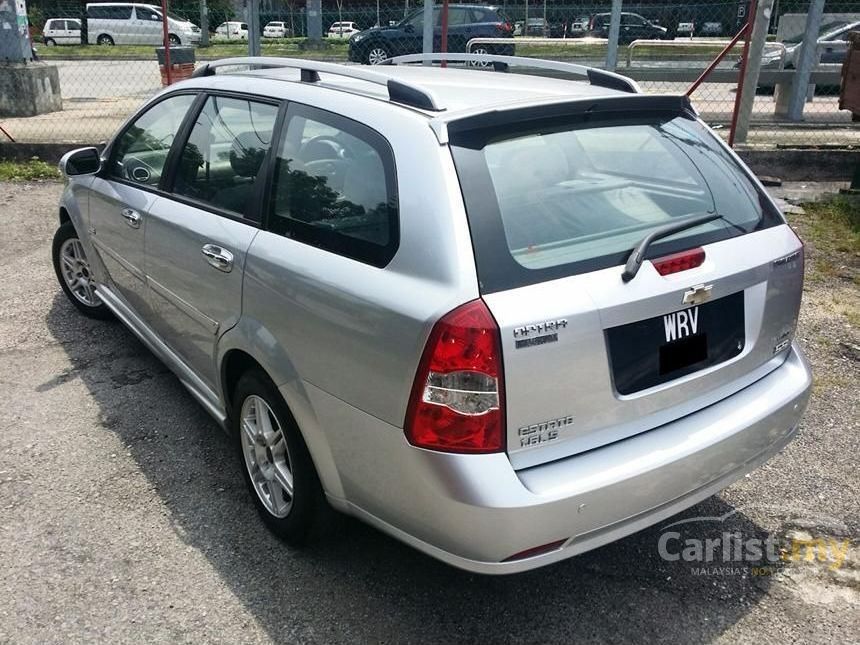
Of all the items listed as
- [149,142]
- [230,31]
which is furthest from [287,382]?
[230,31]

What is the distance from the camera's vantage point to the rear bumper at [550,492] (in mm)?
2209

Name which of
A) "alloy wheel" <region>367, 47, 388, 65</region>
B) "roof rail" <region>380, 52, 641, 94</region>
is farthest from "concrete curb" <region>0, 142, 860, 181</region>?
"alloy wheel" <region>367, 47, 388, 65</region>

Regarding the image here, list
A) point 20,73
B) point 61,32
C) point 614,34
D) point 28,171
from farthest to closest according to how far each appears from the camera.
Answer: point 61,32
point 20,73
point 614,34
point 28,171

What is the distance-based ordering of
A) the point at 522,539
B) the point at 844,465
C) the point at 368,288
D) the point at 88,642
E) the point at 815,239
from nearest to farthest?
1. the point at 522,539
2. the point at 368,288
3. the point at 88,642
4. the point at 844,465
5. the point at 815,239

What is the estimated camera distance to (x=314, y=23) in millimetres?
14148

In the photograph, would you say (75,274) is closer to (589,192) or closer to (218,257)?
(218,257)

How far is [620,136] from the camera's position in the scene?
112 inches

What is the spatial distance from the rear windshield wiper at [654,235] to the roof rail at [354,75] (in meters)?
0.77

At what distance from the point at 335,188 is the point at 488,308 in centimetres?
85

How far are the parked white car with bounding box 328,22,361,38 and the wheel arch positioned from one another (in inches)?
493

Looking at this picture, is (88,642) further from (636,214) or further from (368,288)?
(636,214)

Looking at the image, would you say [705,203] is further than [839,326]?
No

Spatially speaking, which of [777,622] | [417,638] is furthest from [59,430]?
[777,622]

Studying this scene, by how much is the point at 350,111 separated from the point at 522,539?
1558 millimetres
